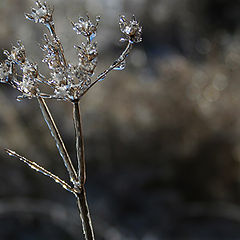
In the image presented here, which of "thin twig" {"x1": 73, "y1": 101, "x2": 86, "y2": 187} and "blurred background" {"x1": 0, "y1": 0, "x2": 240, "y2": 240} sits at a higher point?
"blurred background" {"x1": 0, "y1": 0, "x2": 240, "y2": 240}

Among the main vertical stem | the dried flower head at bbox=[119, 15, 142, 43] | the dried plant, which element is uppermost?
the dried flower head at bbox=[119, 15, 142, 43]

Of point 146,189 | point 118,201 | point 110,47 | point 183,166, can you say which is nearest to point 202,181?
point 183,166

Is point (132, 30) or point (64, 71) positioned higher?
point (132, 30)

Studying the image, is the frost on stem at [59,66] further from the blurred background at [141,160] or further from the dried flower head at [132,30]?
the blurred background at [141,160]

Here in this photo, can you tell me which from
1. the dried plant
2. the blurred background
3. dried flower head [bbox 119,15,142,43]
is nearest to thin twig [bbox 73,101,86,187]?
the dried plant

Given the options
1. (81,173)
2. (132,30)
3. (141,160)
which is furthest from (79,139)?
(141,160)

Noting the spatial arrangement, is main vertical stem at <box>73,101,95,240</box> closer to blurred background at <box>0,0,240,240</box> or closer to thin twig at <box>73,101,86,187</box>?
thin twig at <box>73,101,86,187</box>

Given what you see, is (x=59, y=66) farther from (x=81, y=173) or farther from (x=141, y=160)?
(x=141, y=160)

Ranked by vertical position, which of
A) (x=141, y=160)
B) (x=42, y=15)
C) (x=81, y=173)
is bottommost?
(x=81, y=173)
